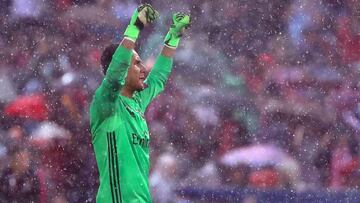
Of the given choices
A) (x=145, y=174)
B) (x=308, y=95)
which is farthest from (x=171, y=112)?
(x=145, y=174)

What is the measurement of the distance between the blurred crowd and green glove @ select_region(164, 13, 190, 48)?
2678mm

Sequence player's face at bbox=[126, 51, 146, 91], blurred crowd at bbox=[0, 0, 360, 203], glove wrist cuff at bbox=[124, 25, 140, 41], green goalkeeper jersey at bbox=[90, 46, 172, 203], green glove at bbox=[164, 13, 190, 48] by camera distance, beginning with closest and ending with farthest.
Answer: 1. glove wrist cuff at bbox=[124, 25, 140, 41]
2. green goalkeeper jersey at bbox=[90, 46, 172, 203]
3. player's face at bbox=[126, 51, 146, 91]
4. green glove at bbox=[164, 13, 190, 48]
5. blurred crowd at bbox=[0, 0, 360, 203]

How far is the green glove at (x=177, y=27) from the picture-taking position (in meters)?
2.88

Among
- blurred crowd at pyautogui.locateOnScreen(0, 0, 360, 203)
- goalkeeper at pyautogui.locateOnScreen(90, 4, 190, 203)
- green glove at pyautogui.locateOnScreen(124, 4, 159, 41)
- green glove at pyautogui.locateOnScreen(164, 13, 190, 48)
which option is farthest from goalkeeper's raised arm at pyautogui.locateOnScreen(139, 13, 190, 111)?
blurred crowd at pyautogui.locateOnScreen(0, 0, 360, 203)

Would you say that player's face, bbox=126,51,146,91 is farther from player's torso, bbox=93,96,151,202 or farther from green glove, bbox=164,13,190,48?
green glove, bbox=164,13,190,48

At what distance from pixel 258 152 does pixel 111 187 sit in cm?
339

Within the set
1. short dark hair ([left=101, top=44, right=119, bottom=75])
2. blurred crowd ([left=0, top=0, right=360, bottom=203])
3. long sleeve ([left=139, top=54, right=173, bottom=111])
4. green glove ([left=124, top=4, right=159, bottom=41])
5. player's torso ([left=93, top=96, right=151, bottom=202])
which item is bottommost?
player's torso ([left=93, top=96, right=151, bottom=202])

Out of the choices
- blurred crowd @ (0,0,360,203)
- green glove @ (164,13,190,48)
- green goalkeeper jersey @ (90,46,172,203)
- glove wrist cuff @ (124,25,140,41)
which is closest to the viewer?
glove wrist cuff @ (124,25,140,41)

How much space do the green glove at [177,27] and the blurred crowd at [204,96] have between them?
268 centimetres

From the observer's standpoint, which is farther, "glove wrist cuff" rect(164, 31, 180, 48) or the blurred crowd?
the blurred crowd

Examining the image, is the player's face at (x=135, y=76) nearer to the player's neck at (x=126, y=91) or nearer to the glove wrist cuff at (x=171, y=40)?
the player's neck at (x=126, y=91)

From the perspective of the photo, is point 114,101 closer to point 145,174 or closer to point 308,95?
point 145,174

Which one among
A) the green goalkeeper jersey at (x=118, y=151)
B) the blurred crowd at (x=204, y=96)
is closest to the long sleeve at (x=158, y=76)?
the green goalkeeper jersey at (x=118, y=151)

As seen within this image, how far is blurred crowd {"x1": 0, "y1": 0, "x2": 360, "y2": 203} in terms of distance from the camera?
5.56m
